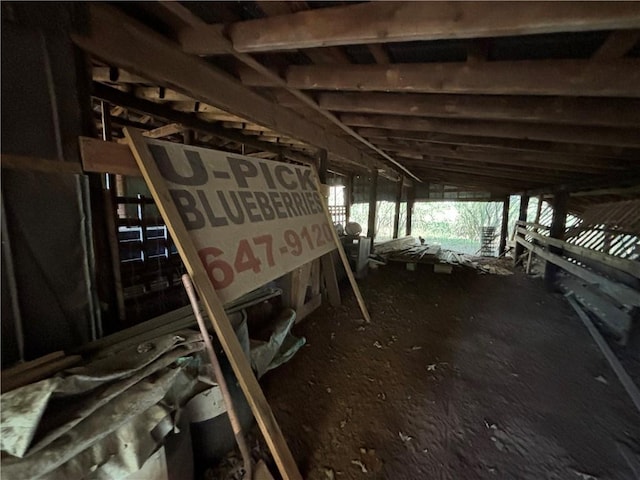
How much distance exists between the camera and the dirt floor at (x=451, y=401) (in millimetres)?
1574

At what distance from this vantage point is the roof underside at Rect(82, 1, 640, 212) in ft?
3.49

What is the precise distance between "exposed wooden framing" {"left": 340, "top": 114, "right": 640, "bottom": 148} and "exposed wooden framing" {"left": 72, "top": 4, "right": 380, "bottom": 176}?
1.20 metres

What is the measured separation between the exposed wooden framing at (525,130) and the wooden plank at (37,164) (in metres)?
2.31

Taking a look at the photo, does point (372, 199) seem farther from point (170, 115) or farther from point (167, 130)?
point (170, 115)

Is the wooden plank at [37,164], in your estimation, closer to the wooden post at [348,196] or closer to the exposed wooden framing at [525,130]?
the exposed wooden framing at [525,130]

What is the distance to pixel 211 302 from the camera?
1.37 m

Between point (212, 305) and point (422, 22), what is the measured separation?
159 cm

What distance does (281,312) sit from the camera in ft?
8.03

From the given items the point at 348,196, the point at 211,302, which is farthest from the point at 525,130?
the point at 348,196

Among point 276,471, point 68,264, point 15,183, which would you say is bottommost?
point 276,471

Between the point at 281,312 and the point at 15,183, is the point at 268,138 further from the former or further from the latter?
the point at 15,183

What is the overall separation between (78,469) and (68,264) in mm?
755

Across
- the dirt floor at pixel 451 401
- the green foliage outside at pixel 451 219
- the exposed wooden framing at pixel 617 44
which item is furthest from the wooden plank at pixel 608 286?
the green foliage outside at pixel 451 219

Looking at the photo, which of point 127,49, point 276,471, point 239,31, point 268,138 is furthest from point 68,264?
point 268,138
